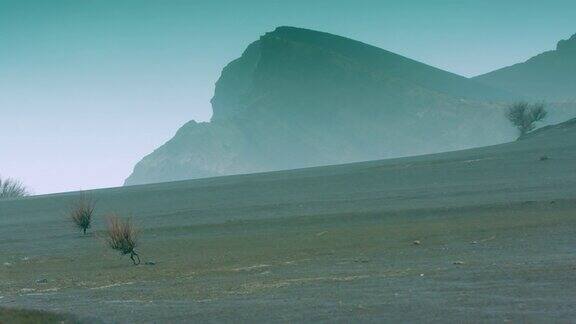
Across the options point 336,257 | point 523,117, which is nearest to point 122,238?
point 336,257

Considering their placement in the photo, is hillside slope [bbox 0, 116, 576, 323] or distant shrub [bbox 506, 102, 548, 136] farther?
distant shrub [bbox 506, 102, 548, 136]

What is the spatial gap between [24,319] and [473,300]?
6.48 metres

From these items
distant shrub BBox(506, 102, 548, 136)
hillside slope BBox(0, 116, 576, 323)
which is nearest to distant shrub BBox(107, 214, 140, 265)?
hillside slope BBox(0, 116, 576, 323)

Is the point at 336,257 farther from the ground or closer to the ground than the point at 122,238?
closer to the ground

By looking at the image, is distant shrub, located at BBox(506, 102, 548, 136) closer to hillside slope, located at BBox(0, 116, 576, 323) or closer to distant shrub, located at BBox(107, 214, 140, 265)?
hillside slope, located at BBox(0, 116, 576, 323)

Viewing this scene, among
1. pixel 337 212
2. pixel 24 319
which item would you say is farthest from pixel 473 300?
pixel 337 212

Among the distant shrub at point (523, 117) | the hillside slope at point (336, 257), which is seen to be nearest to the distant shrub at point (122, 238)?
the hillside slope at point (336, 257)

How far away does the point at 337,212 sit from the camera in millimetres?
37500

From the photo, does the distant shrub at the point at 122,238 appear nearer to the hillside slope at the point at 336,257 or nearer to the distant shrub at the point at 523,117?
the hillside slope at the point at 336,257

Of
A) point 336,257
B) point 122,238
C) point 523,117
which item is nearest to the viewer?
point 336,257

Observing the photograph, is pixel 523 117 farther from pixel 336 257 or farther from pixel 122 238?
pixel 336 257

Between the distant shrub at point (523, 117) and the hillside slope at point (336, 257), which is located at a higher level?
the distant shrub at point (523, 117)

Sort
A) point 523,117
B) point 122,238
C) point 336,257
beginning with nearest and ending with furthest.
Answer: point 336,257 < point 122,238 < point 523,117

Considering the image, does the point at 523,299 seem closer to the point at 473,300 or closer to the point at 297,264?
the point at 473,300
